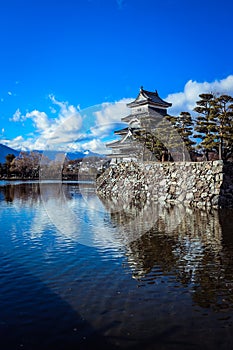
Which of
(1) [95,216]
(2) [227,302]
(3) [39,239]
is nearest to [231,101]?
(1) [95,216]

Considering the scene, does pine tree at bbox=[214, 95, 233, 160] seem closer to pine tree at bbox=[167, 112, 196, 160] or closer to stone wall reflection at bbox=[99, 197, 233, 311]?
pine tree at bbox=[167, 112, 196, 160]

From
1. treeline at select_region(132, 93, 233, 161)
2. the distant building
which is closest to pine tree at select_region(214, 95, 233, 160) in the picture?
treeline at select_region(132, 93, 233, 161)

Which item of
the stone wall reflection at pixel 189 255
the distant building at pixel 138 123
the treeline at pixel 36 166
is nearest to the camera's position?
the stone wall reflection at pixel 189 255

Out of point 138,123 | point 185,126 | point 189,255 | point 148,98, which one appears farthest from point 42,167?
point 189,255

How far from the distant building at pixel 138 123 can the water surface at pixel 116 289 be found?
2009 cm

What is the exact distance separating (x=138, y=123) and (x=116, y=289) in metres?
28.9

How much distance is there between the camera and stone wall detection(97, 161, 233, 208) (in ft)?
62.6

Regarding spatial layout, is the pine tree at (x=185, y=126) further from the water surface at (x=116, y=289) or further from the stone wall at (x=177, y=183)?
the water surface at (x=116, y=289)

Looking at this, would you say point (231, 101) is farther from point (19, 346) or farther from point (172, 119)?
point (19, 346)

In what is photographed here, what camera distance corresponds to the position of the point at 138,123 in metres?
33.3

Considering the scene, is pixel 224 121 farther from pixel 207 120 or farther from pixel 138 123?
pixel 138 123

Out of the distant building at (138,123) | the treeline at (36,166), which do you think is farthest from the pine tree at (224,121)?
the treeline at (36,166)

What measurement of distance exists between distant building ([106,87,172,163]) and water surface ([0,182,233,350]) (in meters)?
20.1

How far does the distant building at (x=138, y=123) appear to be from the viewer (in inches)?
1184
